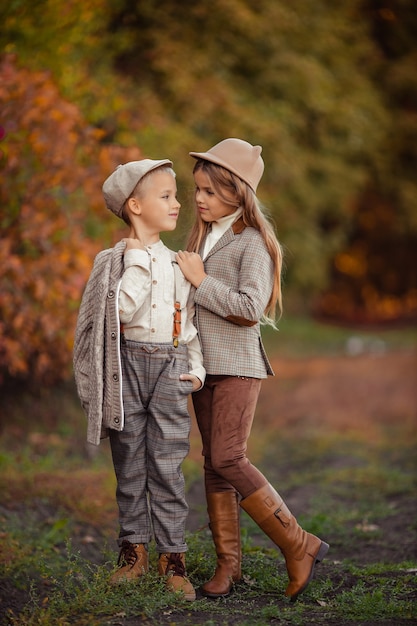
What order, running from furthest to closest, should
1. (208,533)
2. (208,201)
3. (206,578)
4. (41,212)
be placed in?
(41,212) → (208,533) → (206,578) → (208,201)

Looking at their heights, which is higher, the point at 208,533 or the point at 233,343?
the point at 233,343

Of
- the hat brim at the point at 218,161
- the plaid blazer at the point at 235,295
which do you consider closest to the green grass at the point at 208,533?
the plaid blazer at the point at 235,295

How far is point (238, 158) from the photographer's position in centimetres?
351

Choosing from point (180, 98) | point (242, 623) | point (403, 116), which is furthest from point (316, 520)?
point (403, 116)

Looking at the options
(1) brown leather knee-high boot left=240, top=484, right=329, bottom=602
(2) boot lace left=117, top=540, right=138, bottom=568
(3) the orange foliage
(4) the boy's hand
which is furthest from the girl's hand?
(3) the orange foliage

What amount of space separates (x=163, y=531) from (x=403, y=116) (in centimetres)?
1796

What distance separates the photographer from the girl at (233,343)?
341cm

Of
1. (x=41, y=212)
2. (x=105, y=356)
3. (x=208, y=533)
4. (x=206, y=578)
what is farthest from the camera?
(x=41, y=212)

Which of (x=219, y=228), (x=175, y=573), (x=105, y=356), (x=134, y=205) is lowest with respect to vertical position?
(x=175, y=573)

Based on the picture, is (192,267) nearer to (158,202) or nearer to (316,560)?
(158,202)

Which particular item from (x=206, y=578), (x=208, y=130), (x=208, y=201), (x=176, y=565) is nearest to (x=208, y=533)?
(x=206, y=578)

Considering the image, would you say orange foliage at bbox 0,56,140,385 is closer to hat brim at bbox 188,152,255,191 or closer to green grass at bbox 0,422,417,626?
green grass at bbox 0,422,417,626

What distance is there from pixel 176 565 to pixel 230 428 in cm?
61

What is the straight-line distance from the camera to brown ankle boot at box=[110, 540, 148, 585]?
11.2 ft
